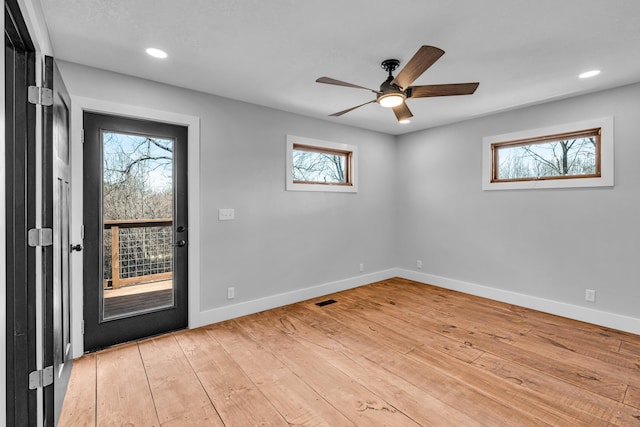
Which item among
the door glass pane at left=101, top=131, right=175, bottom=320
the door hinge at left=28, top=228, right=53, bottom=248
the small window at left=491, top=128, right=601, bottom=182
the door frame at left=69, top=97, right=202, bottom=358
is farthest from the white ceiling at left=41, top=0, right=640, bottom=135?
the door hinge at left=28, top=228, right=53, bottom=248

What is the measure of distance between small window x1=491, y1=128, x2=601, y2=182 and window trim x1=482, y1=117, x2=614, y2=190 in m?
0.01

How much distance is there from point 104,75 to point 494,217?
4.58m

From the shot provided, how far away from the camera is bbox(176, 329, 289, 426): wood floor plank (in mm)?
1875

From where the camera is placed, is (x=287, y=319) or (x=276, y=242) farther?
(x=276, y=242)

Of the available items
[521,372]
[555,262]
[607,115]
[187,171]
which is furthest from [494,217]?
[187,171]

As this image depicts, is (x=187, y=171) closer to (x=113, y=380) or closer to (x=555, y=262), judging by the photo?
(x=113, y=380)

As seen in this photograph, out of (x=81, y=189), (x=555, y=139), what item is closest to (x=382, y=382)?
(x=81, y=189)

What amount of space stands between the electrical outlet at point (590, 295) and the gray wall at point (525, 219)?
5 cm

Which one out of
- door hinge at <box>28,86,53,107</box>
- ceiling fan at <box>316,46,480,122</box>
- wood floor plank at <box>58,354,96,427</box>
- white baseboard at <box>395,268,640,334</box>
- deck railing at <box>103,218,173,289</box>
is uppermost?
ceiling fan at <box>316,46,480,122</box>

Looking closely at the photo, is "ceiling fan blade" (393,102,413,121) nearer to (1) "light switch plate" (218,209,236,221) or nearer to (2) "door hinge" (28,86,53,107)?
(1) "light switch plate" (218,209,236,221)

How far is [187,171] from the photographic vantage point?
10.3 ft

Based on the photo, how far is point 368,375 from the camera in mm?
2330

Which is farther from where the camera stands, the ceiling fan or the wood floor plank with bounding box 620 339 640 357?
the wood floor plank with bounding box 620 339 640 357

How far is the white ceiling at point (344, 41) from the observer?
6.17ft
